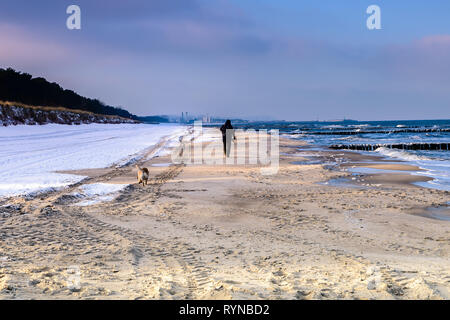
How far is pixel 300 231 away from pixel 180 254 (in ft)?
7.37

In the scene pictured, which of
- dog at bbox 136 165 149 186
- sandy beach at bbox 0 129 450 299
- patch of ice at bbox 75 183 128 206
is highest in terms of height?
Answer: dog at bbox 136 165 149 186

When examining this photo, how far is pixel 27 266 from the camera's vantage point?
470cm

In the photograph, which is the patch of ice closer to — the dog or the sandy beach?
the sandy beach

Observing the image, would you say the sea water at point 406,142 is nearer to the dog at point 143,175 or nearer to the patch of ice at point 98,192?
the dog at point 143,175

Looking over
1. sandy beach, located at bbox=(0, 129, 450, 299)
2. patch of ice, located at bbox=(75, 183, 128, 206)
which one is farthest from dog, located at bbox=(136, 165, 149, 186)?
sandy beach, located at bbox=(0, 129, 450, 299)

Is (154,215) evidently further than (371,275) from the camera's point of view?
Yes

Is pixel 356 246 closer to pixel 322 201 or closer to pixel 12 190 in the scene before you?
pixel 322 201

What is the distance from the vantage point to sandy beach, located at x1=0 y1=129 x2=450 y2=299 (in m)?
4.05

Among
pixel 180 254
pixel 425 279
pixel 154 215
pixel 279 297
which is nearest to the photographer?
pixel 279 297

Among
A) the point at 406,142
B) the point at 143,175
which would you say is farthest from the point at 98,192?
the point at 406,142

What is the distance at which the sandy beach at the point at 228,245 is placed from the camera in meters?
4.05

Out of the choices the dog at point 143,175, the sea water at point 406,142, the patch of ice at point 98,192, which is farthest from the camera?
the sea water at point 406,142

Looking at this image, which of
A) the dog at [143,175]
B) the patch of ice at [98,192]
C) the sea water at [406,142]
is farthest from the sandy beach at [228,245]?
the sea water at [406,142]
